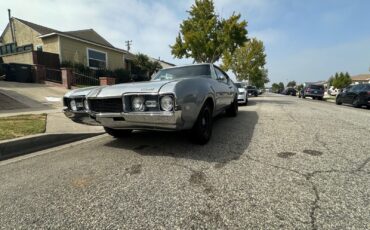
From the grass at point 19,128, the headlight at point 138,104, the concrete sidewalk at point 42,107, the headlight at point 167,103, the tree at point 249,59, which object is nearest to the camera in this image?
the headlight at point 167,103

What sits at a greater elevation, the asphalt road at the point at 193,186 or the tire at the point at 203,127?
the tire at the point at 203,127

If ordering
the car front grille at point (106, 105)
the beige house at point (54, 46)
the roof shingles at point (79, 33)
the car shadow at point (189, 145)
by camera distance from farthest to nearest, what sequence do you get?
the roof shingles at point (79, 33) < the beige house at point (54, 46) < the car shadow at point (189, 145) < the car front grille at point (106, 105)

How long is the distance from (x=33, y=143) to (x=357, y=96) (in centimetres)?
1586

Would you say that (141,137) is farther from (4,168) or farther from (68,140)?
(4,168)

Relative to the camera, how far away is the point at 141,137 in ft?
15.4

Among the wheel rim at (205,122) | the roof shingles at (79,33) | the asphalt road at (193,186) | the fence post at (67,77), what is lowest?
the asphalt road at (193,186)

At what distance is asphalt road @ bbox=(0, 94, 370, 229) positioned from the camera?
1.89m

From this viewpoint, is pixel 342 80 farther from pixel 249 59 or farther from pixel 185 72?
pixel 185 72

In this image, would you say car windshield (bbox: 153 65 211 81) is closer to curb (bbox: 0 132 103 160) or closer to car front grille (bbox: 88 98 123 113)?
car front grille (bbox: 88 98 123 113)

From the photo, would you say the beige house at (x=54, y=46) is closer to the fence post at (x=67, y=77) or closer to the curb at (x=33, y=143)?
A: the fence post at (x=67, y=77)

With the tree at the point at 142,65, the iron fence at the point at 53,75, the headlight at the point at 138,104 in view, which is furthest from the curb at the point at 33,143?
the tree at the point at 142,65

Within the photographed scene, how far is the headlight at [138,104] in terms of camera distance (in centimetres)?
303

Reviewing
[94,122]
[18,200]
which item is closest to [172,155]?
[94,122]

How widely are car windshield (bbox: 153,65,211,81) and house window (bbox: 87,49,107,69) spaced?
1640cm
